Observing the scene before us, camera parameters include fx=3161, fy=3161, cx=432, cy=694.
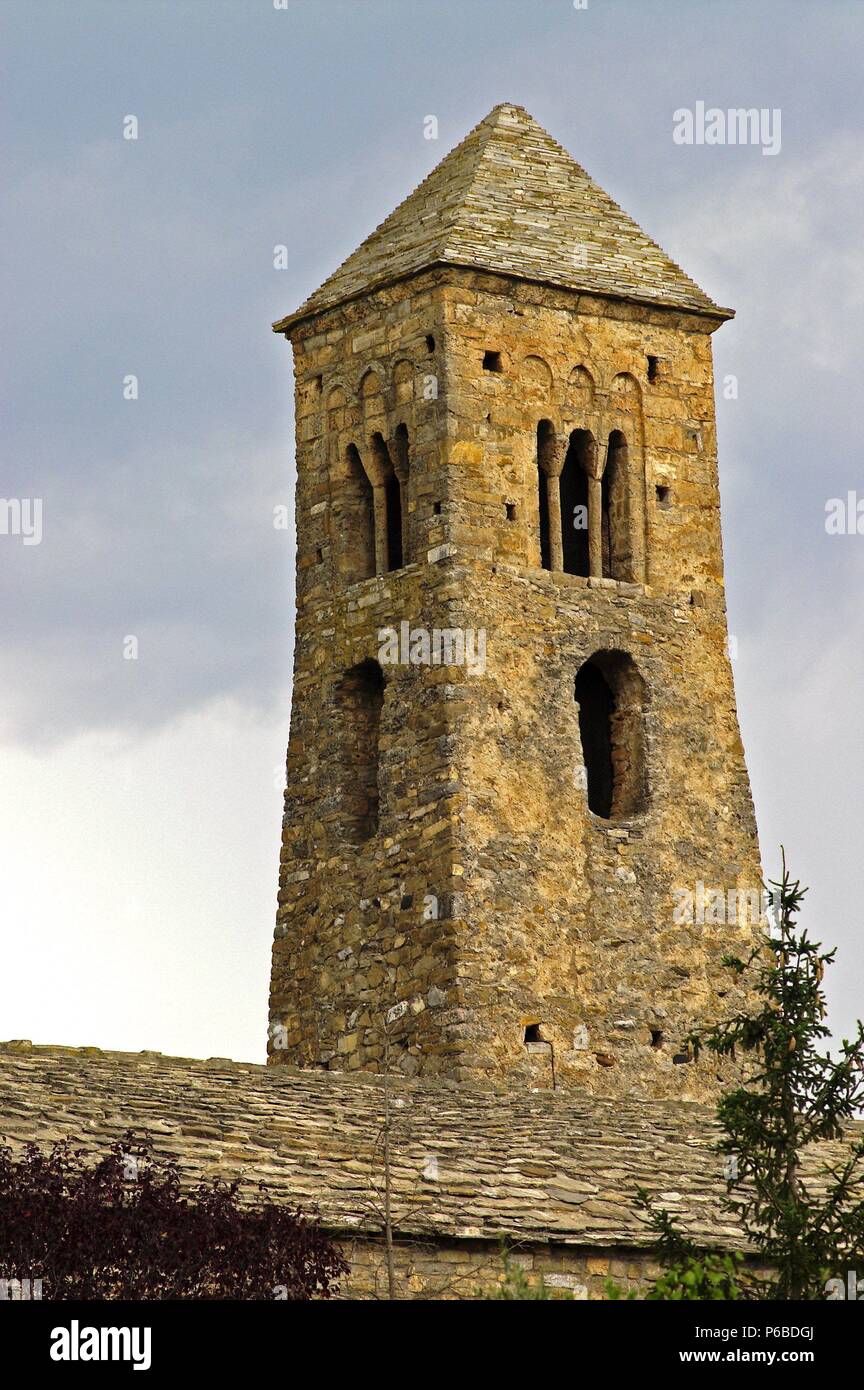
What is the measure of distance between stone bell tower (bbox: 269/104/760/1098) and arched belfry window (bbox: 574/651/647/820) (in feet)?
0.10

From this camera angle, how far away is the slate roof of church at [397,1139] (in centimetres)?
2208

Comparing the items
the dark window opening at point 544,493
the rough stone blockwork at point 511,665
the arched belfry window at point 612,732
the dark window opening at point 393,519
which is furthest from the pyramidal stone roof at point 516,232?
the arched belfry window at point 612,732

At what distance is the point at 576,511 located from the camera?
31.8m

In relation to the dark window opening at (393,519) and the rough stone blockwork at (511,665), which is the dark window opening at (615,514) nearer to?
the rough stone blockwork at (511,665)

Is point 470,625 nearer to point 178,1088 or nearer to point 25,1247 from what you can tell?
point 178,1088

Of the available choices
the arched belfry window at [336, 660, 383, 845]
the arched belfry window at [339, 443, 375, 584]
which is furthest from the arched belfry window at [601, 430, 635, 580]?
the arched belfry window at [336, 660, 383, 845]

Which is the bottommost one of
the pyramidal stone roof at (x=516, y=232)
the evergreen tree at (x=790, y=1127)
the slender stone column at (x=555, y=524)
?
the evergreen tree at (x=790, y=1127)

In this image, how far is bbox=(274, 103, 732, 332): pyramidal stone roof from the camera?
31453mm

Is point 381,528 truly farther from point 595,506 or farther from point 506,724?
point 506,724

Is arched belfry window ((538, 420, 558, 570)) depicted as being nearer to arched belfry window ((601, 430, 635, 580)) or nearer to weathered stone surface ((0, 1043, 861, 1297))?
arched belfry window ((601, 430, 635, 580))

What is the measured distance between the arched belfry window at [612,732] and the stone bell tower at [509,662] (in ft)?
0.10

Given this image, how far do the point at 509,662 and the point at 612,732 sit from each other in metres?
1.78
